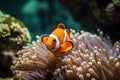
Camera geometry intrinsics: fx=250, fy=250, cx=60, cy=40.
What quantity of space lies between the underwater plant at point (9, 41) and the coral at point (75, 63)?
588 mm

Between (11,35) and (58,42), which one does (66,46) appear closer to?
(58,42)

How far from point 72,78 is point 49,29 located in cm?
919

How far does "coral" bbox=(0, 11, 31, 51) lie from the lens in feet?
14.8

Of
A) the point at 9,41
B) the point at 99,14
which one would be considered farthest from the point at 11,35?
the point at 99,14

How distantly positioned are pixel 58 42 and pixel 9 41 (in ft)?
5.62

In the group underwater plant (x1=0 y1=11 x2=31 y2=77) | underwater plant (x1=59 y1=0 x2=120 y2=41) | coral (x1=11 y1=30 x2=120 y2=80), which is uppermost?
underwater plant (x1=59 y1=0 x2=120 y2=41)

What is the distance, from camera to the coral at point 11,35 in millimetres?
4523

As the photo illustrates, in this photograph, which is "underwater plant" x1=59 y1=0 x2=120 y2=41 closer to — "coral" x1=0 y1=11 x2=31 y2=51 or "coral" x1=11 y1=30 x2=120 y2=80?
"coral" x1=11 y1=30 x2=120 y2=80

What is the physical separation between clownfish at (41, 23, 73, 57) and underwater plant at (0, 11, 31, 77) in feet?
5.16

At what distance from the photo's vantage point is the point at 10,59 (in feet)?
15.2

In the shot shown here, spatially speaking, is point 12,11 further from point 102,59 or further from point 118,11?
point 102,59

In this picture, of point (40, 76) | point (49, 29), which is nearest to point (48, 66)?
point (40, 76)

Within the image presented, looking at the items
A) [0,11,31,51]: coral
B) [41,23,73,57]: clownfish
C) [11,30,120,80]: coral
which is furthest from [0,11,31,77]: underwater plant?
[41,23,73,57]: clownfish

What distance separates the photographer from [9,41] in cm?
456
